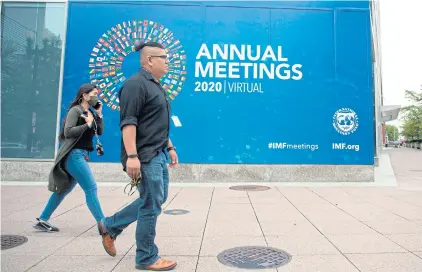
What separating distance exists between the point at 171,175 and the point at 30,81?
5.29 meters

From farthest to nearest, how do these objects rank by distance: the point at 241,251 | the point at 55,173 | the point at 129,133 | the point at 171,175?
the point at 171,175, the point at 55,173, the point at 241,251, the point at 129,133

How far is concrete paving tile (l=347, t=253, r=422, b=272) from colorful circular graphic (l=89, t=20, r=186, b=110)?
280 inches

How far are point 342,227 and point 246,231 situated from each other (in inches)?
55.8

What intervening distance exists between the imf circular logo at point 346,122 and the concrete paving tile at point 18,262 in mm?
8333

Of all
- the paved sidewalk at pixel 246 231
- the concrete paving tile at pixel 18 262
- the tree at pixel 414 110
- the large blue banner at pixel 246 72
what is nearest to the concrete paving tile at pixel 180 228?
the paved sidewalk at pixel 246 231

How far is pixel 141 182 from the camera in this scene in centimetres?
289

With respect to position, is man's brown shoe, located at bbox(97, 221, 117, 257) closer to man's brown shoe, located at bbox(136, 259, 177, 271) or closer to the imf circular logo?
man's brown shoe, located at bbox(136, 259, 177, 271)

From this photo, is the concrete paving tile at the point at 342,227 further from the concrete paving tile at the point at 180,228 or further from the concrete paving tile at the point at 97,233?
the concrete paving tile at the point at 97,233

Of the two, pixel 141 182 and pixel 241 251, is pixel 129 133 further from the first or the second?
pixel 241 251

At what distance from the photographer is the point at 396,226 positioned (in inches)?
177

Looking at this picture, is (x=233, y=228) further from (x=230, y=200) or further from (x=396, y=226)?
(x=396, y=226)

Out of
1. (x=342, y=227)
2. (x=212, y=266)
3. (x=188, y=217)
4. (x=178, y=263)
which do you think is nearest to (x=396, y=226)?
(x=342, y=227)

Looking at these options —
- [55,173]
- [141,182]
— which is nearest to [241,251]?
[141,182]

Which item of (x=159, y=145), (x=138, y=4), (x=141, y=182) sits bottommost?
(x=141, y=182)
